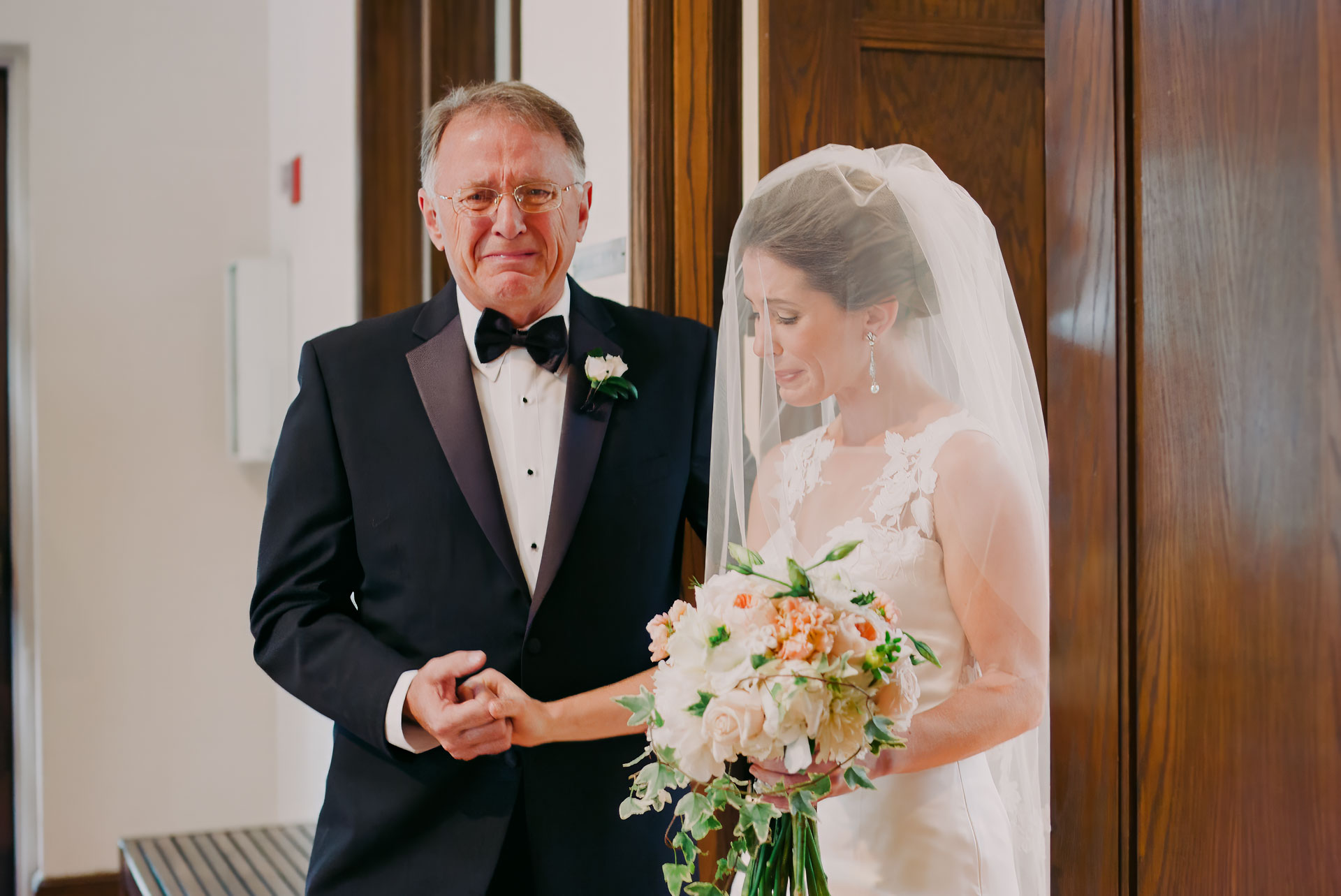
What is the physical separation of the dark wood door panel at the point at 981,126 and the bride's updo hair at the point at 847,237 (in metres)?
0.74

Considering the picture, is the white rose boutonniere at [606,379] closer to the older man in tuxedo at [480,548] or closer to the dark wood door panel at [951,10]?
the older man in tuxedo at [480,548]

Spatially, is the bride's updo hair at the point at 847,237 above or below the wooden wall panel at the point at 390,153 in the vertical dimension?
below

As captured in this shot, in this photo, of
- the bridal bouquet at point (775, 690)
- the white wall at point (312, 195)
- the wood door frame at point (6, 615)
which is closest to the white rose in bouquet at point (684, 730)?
the bridal bouquet at point (775, 690)

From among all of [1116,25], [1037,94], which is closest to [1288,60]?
[1116,25]

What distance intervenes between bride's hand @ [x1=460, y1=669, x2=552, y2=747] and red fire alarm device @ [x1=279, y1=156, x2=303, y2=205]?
335 cm

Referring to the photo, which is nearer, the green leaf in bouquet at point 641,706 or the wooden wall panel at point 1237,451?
the wooden wall panel at point 1237,451

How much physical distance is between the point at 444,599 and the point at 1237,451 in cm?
108

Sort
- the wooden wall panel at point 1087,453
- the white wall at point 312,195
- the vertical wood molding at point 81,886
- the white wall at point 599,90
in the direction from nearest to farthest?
the wooden wall panel at point 1087,453, the white wall at point 599,90, the white wall at point 312,195, the vertical wood molding at point 81,886

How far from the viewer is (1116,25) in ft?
3.59

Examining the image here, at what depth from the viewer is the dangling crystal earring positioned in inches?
62.0

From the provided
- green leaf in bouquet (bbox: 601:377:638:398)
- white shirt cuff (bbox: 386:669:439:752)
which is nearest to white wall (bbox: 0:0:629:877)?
green leaf in bouquet (bbox: 601:377:638:398)

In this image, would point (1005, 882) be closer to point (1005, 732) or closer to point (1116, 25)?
point (1005, 732)

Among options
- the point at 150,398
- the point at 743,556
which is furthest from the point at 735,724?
the point at 150,398

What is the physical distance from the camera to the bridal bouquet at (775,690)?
115cm
